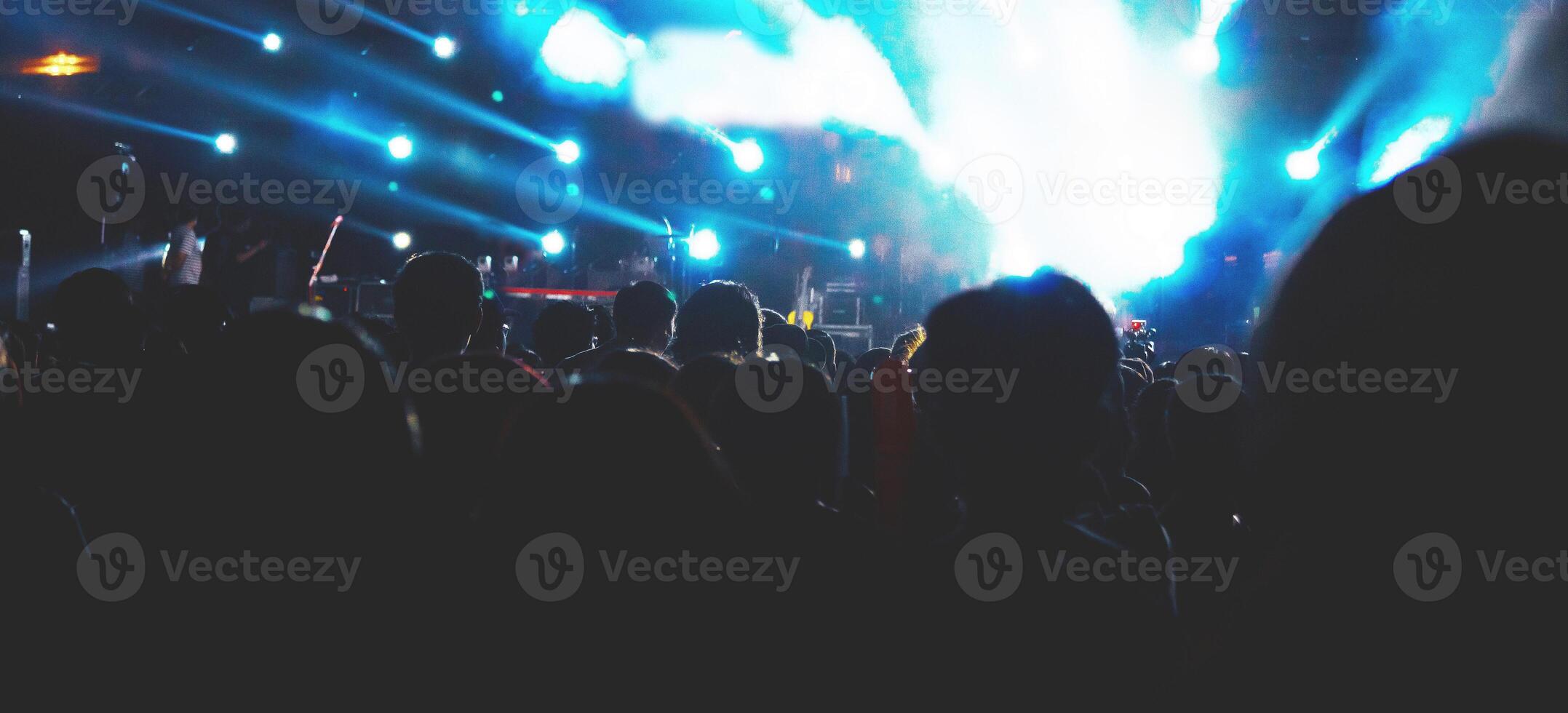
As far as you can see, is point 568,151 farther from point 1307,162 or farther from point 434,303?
point 434,303

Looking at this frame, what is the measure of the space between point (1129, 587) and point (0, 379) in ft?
10.1

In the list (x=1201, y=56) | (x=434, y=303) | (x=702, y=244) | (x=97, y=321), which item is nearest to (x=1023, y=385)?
(x=434, y=303)

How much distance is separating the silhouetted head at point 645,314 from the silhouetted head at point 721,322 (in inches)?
22.7

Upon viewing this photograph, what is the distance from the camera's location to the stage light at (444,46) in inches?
587

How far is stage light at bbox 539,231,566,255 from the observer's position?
56.9 ft

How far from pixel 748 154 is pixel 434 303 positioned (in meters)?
11.5

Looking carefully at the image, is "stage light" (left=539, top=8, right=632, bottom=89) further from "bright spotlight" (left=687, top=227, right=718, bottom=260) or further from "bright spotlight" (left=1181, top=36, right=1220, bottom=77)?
"bright spotlight" (left=1181, top=36, right=1220, bottom=77)

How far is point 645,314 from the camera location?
188 inches

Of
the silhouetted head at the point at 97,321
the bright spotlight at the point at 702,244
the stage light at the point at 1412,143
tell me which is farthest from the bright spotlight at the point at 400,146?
A: the stage light at the point at 1412,143

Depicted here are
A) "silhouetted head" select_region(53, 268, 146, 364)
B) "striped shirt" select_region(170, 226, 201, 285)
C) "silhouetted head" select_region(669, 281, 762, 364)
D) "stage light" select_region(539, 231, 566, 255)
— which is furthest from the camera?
"stage light" select_region(539, 231, 566, 255)

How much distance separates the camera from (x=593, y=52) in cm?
1517

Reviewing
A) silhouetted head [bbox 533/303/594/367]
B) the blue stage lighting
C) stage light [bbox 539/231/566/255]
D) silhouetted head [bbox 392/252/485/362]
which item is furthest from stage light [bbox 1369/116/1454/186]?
stage light [bbox 539/231/566/255]

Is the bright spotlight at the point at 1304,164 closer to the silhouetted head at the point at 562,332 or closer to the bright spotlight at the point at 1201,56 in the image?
the bright spotlight at the point at 1201,56

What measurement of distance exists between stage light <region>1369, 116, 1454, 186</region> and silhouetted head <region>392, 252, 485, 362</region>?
11334 millimetres
